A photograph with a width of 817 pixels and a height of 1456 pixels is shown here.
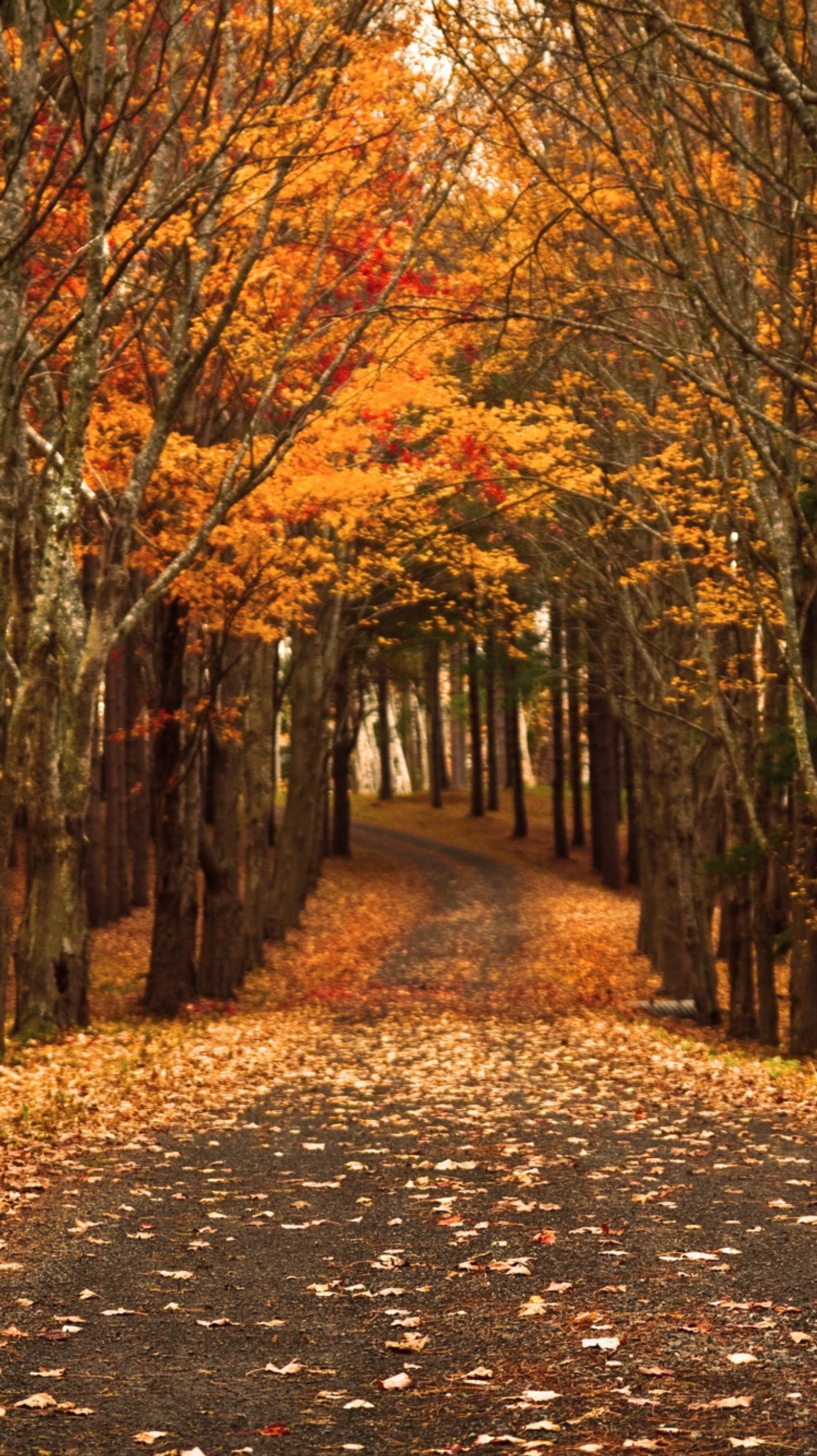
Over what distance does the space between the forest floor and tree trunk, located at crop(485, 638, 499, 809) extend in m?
22.4

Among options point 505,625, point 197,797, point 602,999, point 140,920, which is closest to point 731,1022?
point 602,999

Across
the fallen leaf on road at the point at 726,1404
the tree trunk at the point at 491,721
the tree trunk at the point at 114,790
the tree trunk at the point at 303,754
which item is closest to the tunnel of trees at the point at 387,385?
the tree trunk at the point at 114,790

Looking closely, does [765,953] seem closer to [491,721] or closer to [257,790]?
[257,790]

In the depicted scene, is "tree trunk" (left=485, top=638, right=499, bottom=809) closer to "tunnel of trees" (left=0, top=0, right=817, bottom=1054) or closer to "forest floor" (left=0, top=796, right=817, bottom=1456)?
"tunnel of trees" (left=0, top=0, right=817, bottom=1054)

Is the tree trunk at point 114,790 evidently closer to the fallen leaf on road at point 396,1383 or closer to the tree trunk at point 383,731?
the tree trunk at point 383,731

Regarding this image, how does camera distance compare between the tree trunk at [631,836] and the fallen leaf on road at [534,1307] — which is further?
the tree trunk at [631,836]

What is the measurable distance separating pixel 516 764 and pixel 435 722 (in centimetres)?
322

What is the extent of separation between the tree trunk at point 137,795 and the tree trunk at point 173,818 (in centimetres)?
823

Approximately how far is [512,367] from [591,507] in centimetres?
230

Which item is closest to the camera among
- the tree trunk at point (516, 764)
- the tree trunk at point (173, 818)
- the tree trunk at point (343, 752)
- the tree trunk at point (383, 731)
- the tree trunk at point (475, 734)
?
the tree trunk at point (173, 818)

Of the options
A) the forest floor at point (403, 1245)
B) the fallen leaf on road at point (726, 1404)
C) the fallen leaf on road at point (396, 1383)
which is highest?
the fallen leaf on road at point (726, 1404)

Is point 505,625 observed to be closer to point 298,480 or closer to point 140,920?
point 140,920

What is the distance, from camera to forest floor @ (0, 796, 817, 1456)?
4387 millimetres

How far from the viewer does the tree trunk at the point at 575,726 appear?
30156mm
